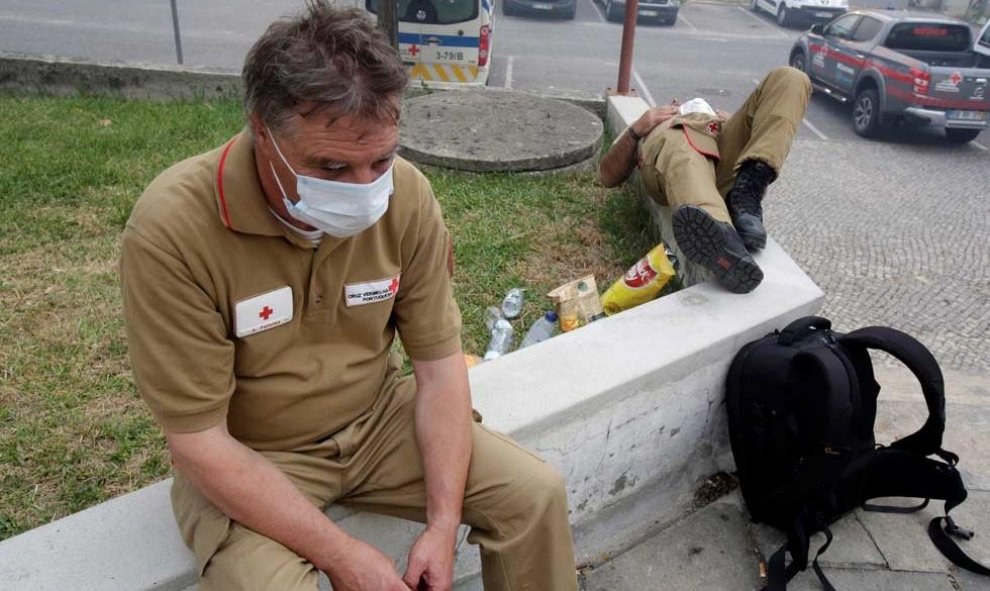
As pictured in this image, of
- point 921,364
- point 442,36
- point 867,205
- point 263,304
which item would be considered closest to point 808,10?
point 442,36

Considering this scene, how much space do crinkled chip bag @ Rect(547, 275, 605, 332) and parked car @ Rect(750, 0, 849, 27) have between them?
19.1m

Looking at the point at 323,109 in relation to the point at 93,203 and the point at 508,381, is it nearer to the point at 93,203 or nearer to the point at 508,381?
the point at 508,381

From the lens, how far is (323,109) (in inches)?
58.6

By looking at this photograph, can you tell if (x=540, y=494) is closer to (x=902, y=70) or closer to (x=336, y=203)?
(x=336, y=203)

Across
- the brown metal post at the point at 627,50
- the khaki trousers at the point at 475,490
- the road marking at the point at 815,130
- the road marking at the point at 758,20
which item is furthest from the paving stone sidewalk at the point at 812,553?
the road marking at the point at 758,20

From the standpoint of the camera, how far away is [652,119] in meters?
4.08

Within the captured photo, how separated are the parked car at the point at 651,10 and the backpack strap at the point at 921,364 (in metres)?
16.8

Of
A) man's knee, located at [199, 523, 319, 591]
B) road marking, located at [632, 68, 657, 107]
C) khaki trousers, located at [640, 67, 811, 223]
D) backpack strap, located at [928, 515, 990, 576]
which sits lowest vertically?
road marking, located at [632, 68, 657, 107]

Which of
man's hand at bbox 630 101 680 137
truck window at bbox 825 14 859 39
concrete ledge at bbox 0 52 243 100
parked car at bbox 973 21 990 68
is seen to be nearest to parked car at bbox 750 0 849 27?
truck window at bbox 825 14 859 39

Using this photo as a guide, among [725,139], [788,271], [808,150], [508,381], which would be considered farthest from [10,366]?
[808,150]

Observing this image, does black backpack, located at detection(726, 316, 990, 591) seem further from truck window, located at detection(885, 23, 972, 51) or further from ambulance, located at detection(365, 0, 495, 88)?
truck window, located at detection(885, 23, 972, 51)

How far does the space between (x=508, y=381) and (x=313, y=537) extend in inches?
34.0

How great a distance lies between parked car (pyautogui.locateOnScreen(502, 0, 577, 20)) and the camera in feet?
57.1

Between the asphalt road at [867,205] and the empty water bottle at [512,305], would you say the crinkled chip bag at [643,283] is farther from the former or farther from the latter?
the asphalt road at [867,205]
